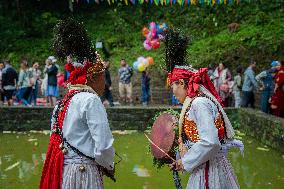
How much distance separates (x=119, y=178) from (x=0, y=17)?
21.9m

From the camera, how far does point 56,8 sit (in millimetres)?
31516

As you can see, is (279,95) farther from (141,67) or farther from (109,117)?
(141,67)

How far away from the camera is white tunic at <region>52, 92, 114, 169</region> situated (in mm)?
4078

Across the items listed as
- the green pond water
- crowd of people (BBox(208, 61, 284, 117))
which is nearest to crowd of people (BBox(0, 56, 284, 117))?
crowd of people (BBox(208, 61, 284, 117))

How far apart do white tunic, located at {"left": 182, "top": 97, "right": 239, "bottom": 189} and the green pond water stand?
A: 3.80 m

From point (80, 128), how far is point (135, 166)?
570 centimetres

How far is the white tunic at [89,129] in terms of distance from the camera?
408 centimetres

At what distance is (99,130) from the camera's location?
160 inches

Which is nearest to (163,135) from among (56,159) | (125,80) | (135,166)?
(56,159)

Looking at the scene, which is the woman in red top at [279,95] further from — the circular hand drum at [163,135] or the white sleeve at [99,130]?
the white sleeve at [99,130]

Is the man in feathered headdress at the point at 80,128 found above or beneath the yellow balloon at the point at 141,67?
beneath

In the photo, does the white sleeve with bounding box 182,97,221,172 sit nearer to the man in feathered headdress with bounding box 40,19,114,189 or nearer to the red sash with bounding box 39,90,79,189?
the man in feathered headdress with bounding box 40,19,114,189

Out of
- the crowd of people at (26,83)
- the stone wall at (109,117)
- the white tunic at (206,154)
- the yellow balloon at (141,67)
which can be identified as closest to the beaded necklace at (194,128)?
the white tunic at (206,154)

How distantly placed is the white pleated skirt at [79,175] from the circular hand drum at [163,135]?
0.79 m
